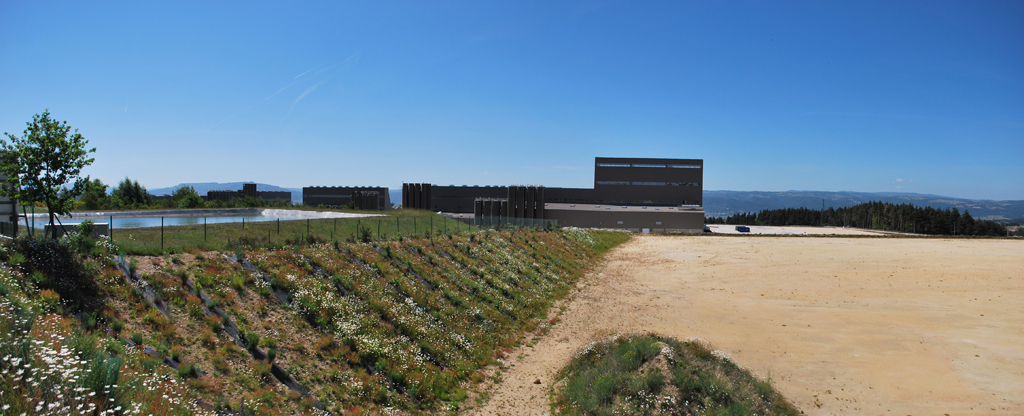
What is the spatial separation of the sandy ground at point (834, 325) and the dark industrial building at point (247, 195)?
90803 mm

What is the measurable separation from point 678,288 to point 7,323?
27945mm

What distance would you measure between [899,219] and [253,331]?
156269 mm

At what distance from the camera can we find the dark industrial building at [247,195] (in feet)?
338

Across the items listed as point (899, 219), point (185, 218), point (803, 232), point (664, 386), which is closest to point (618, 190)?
point (803, 232)

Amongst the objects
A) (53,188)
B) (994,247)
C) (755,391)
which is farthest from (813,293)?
(994,247)

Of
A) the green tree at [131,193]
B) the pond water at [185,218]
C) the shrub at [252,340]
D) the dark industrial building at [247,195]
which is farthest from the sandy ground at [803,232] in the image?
the dark industrial building at [247,195]

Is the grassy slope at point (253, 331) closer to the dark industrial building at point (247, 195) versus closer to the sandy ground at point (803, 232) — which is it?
the sandy ground at point (803, 232)

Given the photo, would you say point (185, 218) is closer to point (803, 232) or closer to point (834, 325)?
point (834, 325)

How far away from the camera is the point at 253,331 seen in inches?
481

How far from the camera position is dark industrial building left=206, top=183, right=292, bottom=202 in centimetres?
10300

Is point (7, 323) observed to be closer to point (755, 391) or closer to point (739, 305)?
point (755, 391)

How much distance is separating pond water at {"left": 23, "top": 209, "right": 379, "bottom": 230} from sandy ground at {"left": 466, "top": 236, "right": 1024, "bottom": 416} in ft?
74.2

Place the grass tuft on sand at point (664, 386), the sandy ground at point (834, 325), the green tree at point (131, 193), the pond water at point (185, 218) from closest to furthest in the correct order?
the grass tuft on sand at point (664, 386) < the sandy ground at point (834, 325) < the pond water at point (185, 218) < the green tree at point (131, 193)

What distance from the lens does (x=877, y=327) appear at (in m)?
19.0
